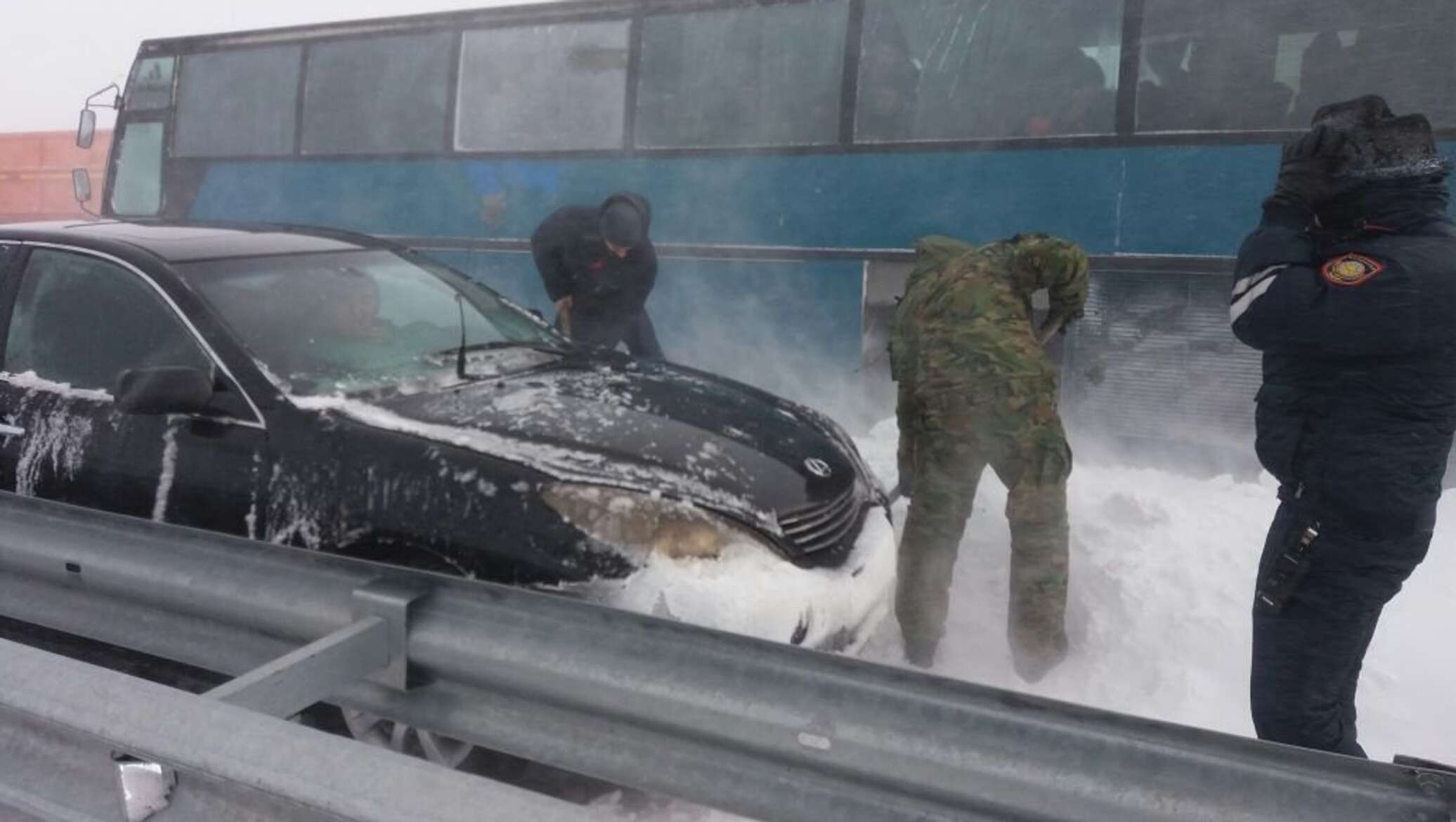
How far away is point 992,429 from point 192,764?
108 inches

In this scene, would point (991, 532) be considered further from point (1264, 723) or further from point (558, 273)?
point (558, 273)

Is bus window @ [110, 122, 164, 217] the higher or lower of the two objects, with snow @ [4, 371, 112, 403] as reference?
higher

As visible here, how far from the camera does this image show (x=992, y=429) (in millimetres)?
3752

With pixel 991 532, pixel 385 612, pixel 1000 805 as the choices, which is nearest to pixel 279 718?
pixel 385 612

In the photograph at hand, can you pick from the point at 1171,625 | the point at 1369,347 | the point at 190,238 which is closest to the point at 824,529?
the point at 1369,347

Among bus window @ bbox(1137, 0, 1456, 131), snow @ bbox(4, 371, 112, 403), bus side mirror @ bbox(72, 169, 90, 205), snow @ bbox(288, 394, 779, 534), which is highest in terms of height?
bus window @ bbox(1137, 0, 1456, 131)

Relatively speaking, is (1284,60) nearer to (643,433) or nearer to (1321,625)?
(1321,625)

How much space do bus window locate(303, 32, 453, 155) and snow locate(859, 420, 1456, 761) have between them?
16.7ft

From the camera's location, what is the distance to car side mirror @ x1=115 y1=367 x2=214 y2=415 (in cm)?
291

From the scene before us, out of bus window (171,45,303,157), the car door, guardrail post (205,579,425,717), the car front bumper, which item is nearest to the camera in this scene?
guardrail post (205,579,425,717)

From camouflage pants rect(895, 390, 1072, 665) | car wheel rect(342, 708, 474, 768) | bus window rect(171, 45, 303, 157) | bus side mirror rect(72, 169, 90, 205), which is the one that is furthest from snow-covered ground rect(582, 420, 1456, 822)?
bus side mirror rect(72, 169, 90, 205)

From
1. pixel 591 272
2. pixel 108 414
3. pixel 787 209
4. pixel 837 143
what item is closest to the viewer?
pixel 108 414

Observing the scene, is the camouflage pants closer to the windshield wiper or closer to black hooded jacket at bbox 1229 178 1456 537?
black hooded jacket at bbox 1229 178 1456 537

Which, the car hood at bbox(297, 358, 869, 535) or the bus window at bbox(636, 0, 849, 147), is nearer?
the car hood at bbox(297, 358, 869, 535)
